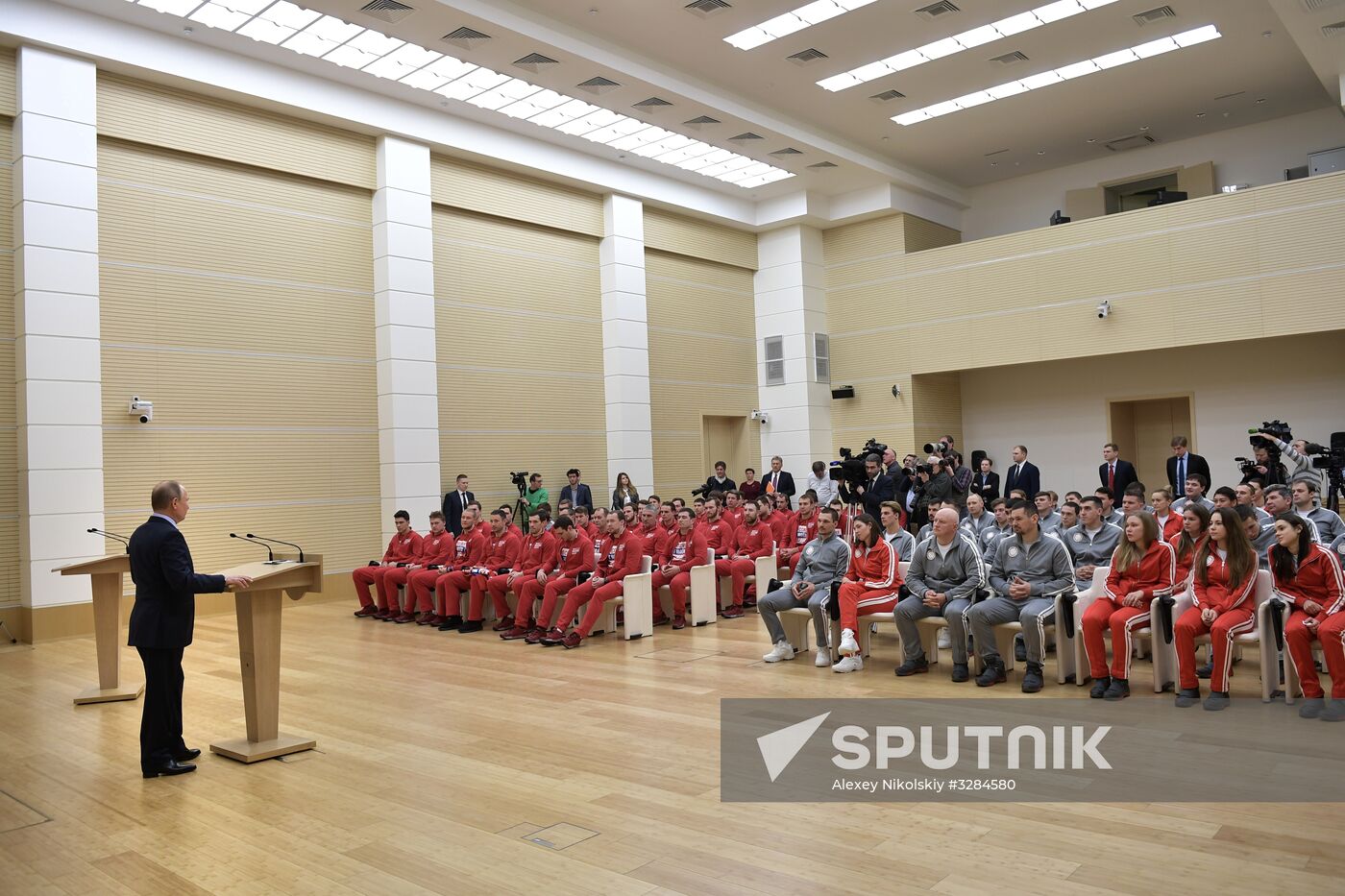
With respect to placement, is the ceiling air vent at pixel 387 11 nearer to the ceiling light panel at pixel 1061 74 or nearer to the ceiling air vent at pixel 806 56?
the ceiling air vent at pixel 806 56

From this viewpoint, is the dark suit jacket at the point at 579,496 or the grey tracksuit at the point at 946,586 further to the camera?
the dark suit jacket at the point at 579,496

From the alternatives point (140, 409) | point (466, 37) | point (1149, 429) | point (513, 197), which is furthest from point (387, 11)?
point (1149, 429)

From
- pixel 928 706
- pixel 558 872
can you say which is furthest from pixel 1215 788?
pixel 558 872

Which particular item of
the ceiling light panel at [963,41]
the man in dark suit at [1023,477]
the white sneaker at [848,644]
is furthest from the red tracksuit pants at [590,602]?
the ceiling light panel at [963,41]

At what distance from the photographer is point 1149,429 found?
56.3ft

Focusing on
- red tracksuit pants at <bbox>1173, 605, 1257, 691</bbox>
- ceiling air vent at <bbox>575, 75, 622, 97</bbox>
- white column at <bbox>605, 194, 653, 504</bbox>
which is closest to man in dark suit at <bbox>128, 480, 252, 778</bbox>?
red tracksuit pants at <bbox>1173, 605, 1257, 691</bbox>

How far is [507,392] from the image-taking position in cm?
1499

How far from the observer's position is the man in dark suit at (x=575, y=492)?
14705mm

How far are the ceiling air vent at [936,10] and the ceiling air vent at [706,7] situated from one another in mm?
2399

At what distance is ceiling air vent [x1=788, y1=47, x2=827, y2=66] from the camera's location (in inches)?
498

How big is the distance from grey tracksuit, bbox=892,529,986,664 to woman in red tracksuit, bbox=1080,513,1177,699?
0.81 meters

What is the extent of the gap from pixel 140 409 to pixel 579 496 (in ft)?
20.6

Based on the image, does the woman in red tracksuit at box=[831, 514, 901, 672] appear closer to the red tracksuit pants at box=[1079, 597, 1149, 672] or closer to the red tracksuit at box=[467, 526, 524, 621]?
the red tracksuit pants at box=[1079, 597, 1149, 672]

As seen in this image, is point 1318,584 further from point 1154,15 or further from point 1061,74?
point 1061,74
